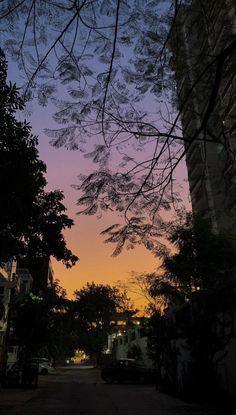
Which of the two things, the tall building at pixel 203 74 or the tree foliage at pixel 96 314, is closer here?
the tall building at pixel 203 74

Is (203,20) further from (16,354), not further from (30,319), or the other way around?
(16,354)

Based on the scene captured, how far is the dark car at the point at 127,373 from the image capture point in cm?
2753

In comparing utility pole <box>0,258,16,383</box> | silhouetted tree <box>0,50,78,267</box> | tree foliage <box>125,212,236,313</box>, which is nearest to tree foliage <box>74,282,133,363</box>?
utility pole <box>0,258,16,383</box>

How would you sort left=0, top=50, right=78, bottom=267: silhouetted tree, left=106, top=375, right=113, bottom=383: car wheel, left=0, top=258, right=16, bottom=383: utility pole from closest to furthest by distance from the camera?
left=0, top=50, right=78, bottom=267: silhouetted tree
left=0, top=258, right=16, bottom=383: utility pole
left=106, top=375, right=113, bottom=383: car wheel

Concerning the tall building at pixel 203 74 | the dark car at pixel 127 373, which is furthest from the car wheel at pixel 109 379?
the tall building at pixel 203 74

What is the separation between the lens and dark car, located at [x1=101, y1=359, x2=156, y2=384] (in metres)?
27.5

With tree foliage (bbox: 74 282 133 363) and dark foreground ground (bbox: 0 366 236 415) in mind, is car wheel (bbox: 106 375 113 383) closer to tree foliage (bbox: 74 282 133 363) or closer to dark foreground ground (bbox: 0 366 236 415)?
dark foreground ground (bbox: 0 366 236 415)

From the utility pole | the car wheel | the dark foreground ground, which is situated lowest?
the dark foreground ground

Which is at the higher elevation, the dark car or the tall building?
the tall building

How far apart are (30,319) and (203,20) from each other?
21995 millimetres

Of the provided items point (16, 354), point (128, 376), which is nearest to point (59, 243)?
point (128, 376)

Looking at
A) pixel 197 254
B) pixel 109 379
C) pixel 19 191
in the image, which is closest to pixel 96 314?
pixel 109 379

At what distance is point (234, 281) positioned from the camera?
1326cm

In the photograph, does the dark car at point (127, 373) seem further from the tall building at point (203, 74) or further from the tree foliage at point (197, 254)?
the tall building at point (203, 74)
